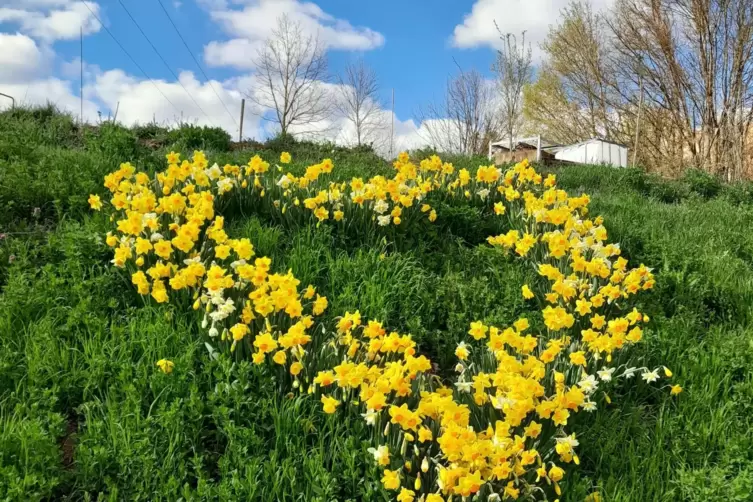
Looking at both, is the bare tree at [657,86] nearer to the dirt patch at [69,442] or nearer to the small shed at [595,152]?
the small shed at [595,152]

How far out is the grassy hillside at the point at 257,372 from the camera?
188 centimetres

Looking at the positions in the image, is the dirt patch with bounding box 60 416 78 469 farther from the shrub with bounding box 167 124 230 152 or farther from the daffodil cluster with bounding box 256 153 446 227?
the shrub with bounding box 167 124 230 152

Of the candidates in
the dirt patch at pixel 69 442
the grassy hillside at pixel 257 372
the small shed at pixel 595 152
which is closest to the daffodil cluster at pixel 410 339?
the grassy hillside at pixel 257 372

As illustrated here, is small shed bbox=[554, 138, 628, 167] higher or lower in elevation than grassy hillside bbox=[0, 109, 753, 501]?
higher

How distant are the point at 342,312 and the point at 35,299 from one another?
4.98ft

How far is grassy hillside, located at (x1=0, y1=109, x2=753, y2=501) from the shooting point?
188 cm

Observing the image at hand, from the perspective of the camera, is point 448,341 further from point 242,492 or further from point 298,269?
point 242,492

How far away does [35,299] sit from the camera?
270 cm

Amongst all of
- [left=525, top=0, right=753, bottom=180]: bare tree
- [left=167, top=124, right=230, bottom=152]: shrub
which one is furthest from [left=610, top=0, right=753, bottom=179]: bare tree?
[left=167, top=124, right=230, bottom=152]: shrub

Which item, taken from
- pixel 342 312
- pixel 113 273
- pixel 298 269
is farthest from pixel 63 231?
pixel 342 312

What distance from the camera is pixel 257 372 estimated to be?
2266mm

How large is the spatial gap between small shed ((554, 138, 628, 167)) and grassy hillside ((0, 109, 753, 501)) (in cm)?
1277

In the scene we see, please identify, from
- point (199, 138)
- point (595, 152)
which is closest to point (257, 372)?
point (199, 138)

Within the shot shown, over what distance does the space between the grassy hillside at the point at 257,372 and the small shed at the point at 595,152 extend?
1277cm
